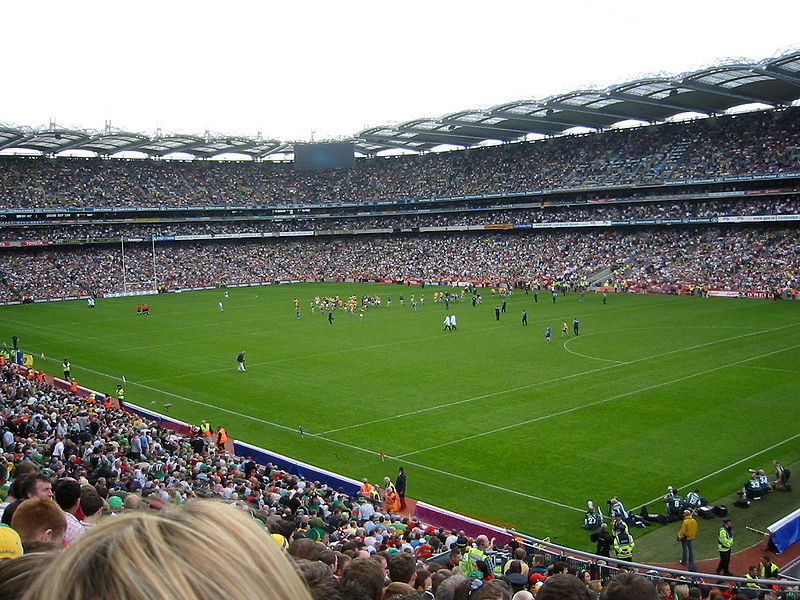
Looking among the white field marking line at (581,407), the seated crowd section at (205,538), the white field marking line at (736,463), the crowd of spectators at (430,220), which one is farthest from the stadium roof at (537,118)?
the seated crowd section at (205,538)

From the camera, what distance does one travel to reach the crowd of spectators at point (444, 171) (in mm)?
73875

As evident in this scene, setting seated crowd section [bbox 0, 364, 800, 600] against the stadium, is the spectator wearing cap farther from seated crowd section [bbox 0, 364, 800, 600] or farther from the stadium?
the stadium

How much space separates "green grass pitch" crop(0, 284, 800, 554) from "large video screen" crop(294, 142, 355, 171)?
149 feet

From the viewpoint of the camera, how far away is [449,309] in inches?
2346

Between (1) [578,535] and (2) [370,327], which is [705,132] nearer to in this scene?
(2) [370,327]

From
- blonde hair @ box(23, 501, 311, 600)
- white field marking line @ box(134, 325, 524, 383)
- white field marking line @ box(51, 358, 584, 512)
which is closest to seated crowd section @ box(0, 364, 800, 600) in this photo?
blonde hair @ box(23, 501, 311, 600)

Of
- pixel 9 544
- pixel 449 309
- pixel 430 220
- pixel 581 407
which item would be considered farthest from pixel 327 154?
pixel 9 544

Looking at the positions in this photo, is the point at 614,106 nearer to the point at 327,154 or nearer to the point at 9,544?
the point at 327,154

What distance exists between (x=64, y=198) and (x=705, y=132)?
73500 millimetres

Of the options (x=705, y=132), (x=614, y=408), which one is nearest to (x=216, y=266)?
(x=705, y=132)

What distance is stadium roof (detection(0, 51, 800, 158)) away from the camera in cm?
5956

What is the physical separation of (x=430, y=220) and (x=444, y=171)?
7495 mm

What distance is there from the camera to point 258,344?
44406 millimetres

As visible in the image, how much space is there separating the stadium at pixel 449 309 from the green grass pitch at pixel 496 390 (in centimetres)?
18
